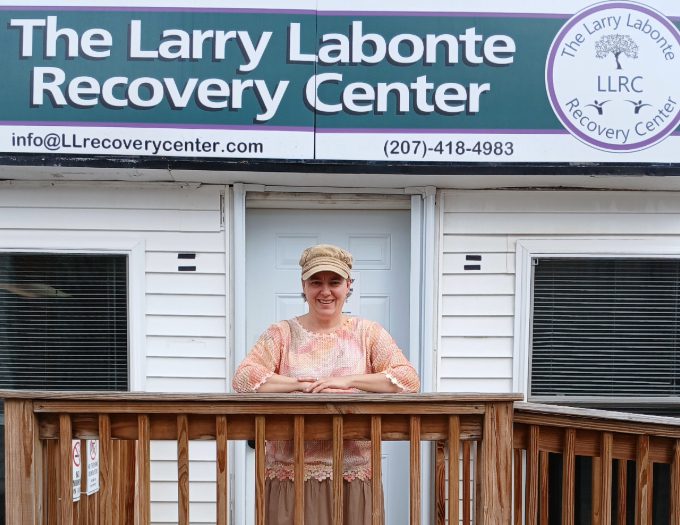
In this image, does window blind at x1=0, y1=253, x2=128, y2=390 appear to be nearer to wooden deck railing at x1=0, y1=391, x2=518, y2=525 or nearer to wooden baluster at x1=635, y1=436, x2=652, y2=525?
wooden deck railing at x1=0, y1=391, x2=518, y2=525

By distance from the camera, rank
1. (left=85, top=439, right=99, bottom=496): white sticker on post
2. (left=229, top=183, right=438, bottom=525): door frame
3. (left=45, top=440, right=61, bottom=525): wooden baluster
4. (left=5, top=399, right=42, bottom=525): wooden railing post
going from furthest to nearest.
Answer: (left=229, top=183, right=438, bottom=525): door frame
(left=85, top=439, right=99, bottom=496): white sticker on post
(left=45, top=440, right=61, bottom=525): wooden baluster
(left=5, top=399, right=42, bottom=525): wooden railing post

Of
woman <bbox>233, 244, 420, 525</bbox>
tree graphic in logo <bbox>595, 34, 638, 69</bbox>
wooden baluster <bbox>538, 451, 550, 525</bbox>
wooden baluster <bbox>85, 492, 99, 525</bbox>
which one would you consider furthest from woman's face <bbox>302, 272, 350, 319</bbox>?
tree graphic in logo <bbox>595, 34, 638, 69</bbox>

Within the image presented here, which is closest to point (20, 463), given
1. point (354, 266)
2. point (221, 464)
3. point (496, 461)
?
point (221, 464)

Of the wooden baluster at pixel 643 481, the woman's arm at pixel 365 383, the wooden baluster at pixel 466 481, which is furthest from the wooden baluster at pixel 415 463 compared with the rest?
the wooden baluster at pixel 643 481

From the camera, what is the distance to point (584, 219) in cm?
447

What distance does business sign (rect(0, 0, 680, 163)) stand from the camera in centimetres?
420

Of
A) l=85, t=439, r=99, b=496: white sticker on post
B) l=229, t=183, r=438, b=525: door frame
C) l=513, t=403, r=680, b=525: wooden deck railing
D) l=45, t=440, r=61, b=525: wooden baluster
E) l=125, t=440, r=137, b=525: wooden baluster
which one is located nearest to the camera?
l=45, t=440, r=61, b=525: wooden baluster

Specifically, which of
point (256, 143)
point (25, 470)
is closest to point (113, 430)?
point (25, 470)

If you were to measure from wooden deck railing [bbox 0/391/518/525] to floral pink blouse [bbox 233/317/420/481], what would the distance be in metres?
0.23

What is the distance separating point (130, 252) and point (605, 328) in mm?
2898

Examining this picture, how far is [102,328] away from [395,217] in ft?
6.25

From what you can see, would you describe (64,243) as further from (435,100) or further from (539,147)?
(539,147)

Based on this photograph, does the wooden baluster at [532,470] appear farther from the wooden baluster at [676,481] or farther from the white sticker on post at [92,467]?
the white sticker on post at [92,467]

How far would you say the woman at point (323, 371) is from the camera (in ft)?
9.51
